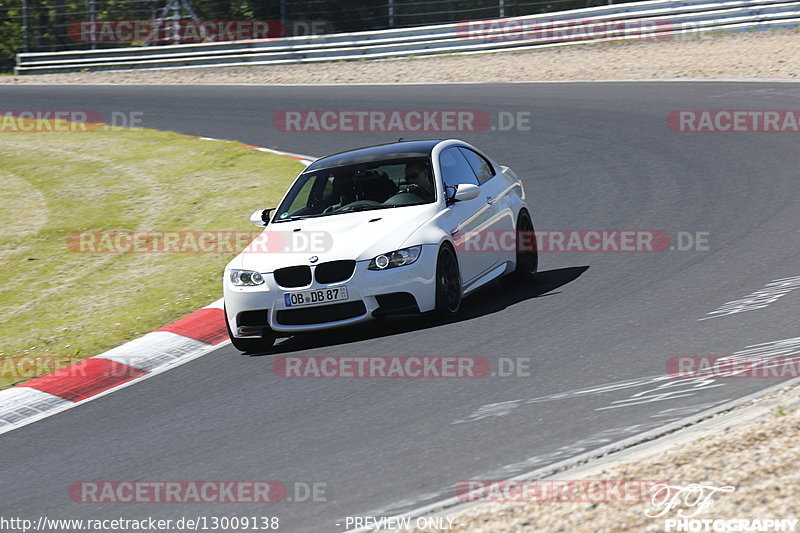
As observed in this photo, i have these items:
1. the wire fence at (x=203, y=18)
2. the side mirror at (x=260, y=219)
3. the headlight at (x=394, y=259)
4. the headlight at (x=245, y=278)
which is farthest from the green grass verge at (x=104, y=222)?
the wire fence at (x=203, y=18)

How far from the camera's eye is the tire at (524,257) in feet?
35.3

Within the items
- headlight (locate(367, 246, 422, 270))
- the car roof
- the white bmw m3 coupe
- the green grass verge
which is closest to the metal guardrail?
the green grass verge

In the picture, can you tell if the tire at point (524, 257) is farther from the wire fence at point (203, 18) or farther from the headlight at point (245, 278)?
the wire fence at point (203, 18)

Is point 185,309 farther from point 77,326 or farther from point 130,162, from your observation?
point 130,162

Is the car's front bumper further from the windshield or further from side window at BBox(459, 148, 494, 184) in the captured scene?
side window at BBox(459, 148, 494, 184)

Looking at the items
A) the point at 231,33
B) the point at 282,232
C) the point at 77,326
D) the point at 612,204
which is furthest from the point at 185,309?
the point at 231,33

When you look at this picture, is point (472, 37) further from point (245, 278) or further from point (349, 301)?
point (349, 301)

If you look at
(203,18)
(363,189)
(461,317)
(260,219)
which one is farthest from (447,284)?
(203,18)

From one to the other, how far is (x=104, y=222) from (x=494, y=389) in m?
8.87

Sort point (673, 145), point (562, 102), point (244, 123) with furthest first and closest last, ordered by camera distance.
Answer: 1. point (244, 123)
2. point (562, 102)
3. point (673, 145)

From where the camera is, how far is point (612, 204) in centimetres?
1319

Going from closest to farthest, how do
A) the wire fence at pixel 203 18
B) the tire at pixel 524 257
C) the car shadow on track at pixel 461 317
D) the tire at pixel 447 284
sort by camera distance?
the tire at pixel 447 284, the car shadow on track at pixel 461 317, the tire at pixel 524 257, the wire fence at pixel 203 18

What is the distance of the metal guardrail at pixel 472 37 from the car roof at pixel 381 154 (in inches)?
612

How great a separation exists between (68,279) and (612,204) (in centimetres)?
613
